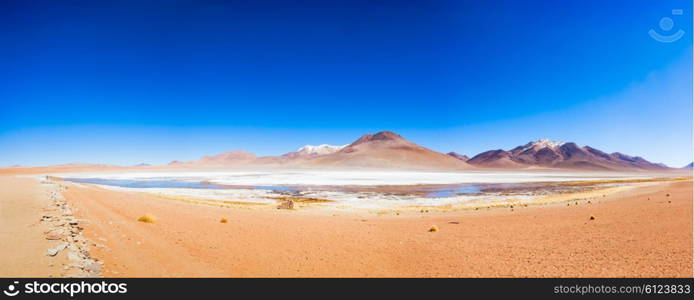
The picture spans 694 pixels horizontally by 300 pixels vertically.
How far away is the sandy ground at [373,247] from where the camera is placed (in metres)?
6.27

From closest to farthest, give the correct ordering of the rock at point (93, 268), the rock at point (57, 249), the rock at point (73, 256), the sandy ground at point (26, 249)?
the sandy ground at point (26, 249) < the rock at point (93, 268) < the rock at point (73, 256) < the rock at point (57, 249)

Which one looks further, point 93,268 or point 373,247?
point 373,247

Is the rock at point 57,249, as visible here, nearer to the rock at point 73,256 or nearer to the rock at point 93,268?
the rock at point 73,256

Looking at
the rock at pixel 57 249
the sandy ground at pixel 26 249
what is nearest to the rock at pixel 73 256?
the sandy ground at pixel 26 249

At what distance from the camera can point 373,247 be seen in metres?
8.57

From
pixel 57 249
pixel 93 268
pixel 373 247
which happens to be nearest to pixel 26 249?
pixel 57 249

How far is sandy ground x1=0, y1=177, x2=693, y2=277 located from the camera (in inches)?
247

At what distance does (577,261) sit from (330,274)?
553 cm

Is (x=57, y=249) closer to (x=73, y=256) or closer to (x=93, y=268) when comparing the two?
(x=73, y=256)

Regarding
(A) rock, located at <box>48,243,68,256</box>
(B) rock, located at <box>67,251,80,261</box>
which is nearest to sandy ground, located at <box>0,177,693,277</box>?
(A) rock, located at <box>48,243,68,256</box>

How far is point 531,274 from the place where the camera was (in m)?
6.16

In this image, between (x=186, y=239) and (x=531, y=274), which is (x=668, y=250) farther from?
(x=186, y=239)

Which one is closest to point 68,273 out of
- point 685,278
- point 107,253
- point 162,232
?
point 107,253

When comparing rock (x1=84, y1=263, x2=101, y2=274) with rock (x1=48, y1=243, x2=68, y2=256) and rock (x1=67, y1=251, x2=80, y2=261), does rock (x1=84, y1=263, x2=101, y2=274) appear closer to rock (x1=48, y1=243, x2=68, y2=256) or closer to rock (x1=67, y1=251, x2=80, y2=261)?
rock (x1=67, y1=251, x2=80, y2=261)
